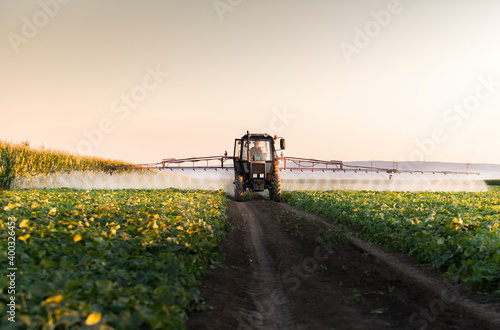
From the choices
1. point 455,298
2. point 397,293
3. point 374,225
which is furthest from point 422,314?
point 374,225

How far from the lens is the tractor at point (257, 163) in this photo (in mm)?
24797

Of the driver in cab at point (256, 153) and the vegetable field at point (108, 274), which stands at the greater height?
the driver in cab at point (256, 153)

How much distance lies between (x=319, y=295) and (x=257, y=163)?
1794cm

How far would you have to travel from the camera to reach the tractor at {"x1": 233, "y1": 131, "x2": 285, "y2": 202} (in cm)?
2480

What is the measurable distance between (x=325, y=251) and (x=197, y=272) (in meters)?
4.98

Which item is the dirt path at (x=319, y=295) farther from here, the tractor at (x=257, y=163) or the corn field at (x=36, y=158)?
the corn field at (x=36, y=158)

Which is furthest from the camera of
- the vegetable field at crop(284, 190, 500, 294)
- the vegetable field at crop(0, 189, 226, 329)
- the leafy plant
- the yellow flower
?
the leafy plant

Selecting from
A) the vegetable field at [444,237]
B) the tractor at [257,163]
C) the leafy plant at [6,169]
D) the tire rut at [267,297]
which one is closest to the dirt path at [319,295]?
the tire rut at [267,297]

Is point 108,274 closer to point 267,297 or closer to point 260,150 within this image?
point 267,297

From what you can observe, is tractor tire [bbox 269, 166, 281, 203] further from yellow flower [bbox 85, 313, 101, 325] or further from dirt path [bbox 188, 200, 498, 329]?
yellow flower [bbox 85, 313, 101, 325]

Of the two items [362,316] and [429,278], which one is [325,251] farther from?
[362,316]

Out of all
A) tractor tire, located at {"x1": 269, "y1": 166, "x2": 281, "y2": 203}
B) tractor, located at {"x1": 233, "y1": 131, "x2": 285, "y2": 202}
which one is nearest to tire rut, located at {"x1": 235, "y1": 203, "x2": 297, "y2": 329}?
tractor, located at {"x1": 233, "y1": 131, "x2": 285, "y2": 202}

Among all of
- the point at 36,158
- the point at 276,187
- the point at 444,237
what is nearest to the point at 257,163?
the point at 276,187

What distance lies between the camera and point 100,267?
18.2 ft
